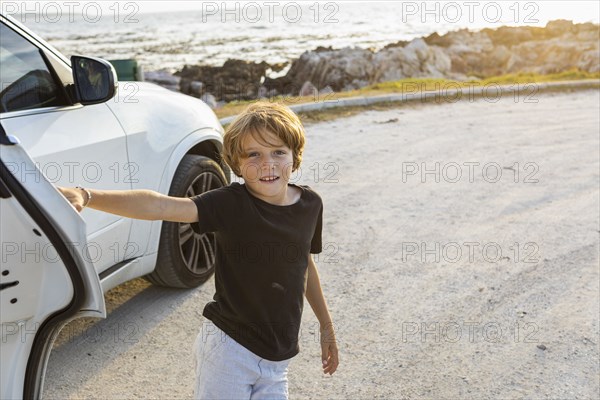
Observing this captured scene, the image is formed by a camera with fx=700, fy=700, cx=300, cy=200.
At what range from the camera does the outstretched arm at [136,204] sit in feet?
6.17

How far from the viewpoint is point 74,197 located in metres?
1.83

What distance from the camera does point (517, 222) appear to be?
582cm

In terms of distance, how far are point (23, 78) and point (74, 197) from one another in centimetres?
159

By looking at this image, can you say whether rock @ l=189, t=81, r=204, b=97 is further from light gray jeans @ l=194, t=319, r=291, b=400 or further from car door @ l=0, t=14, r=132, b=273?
light gray jeans @ l=194, t=319, r=291, b=400

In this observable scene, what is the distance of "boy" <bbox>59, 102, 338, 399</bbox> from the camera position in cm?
226

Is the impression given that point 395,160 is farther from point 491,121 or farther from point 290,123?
point 290,123

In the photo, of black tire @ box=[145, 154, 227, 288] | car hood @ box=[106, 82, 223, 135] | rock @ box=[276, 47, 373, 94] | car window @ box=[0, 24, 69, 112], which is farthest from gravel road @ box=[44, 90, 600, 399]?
rock @ box=[276, 47, 373, 94]

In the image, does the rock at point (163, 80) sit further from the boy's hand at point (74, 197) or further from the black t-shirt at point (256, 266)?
the boy's hand at point (74, 197)

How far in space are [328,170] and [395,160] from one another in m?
0.87

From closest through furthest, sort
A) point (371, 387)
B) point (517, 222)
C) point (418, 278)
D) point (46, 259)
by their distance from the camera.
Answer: point (46, 259) → point (371, 387) → point (418, 278) → point (517, 222)

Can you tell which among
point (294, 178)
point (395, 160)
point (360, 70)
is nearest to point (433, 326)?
point (294, 178)

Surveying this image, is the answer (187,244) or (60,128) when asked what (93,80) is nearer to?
(60,128)

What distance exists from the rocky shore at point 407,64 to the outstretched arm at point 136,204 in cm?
1503

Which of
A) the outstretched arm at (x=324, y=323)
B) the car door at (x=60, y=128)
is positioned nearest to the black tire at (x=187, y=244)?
the car door at (x=60, y=128)
